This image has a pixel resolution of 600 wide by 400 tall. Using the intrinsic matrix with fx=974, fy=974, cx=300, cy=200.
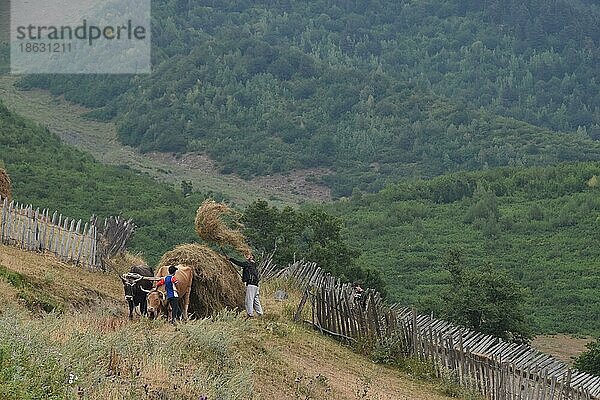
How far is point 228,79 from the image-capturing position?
368 ft

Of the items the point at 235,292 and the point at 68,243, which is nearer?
the point at 235,292

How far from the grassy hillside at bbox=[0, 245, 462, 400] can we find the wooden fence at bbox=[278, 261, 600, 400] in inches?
16.0

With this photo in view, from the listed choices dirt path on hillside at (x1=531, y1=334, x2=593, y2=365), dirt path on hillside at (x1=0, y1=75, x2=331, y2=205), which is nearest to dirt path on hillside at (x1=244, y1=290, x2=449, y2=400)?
dirt path on hillside at (x1=531, y1=334, x2=593, y2=365)

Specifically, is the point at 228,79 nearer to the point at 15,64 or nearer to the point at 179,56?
the point at 179,56

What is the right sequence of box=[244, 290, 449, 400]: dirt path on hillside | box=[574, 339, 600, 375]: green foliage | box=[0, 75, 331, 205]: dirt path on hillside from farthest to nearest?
box=[0, 75, 331, 205]: dirt path on hillside → box=[574, 339, 600, 375]: green foliage → box=[244, 290, 449, 400]: dirt path on hillside

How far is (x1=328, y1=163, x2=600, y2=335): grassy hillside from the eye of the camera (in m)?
47.2

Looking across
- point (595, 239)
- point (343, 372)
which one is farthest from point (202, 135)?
point (343, 372)

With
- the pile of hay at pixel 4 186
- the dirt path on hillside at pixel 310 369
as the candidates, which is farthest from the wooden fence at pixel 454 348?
the pile of hay at pixel 4 186

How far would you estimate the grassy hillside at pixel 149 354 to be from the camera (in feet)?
22.4

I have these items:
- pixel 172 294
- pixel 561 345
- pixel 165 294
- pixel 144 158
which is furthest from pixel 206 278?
→ pixel 144 158

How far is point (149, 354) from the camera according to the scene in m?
8.27

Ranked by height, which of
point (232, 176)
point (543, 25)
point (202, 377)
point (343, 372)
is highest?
point (543, 25)

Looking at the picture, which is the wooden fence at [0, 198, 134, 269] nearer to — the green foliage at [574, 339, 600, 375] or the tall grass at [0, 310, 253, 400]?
the tall grass at [0, 310, 253, 400]

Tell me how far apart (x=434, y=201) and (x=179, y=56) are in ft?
183
